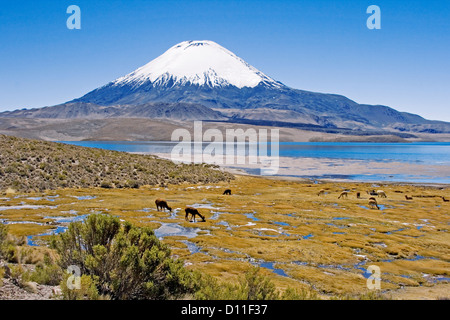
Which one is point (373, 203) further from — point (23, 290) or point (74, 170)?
point (74, 170)

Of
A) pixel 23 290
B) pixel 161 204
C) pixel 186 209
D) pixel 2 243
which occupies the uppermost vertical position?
pixel 2 243

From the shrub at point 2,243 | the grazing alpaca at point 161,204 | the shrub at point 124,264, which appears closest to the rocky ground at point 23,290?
the shrub at point 124,264

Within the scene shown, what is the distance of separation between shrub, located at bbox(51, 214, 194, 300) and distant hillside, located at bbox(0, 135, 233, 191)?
30.4 metres

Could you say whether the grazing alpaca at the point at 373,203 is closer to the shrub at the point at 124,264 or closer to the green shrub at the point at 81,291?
the shrub at the point at 124,264

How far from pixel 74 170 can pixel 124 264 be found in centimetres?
3881

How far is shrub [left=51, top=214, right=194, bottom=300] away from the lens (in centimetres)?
912

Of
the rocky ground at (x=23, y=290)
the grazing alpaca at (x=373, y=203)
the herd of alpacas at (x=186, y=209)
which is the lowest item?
the grazing alpaca at (x=373, y=203)

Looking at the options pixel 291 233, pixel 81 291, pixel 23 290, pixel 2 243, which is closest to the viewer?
pixel 81 291

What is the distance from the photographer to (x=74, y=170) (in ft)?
144

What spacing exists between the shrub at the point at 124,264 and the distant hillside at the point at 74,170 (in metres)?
30.4

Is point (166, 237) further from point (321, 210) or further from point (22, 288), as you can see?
point (321, 210)

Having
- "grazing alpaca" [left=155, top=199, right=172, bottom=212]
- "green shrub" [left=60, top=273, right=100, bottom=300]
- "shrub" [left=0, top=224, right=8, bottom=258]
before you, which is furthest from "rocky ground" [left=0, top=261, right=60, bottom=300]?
"grazing alpaca" [left=155, top=199, right=172, bottom=212]

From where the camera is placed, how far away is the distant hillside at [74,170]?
38031mm

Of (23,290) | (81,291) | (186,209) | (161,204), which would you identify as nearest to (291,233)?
(186,209)
